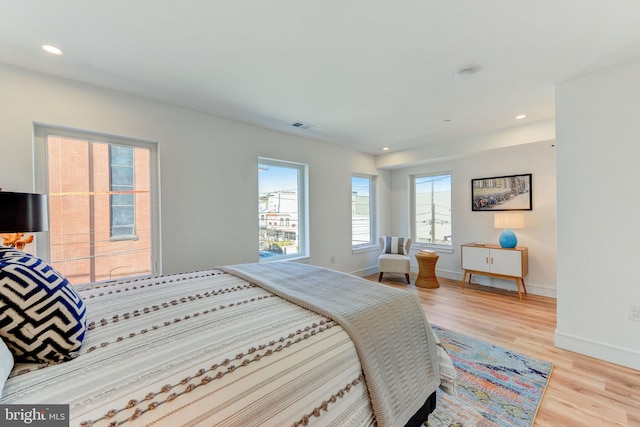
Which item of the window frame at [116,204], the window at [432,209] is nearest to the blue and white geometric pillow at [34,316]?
the window frame at [116,204]

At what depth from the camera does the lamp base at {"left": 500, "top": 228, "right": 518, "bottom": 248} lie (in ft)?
12.2

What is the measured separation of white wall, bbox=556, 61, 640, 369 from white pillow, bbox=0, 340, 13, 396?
340 centimetres

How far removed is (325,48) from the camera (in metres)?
1.85

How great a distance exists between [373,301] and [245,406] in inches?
32.7

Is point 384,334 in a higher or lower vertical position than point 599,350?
higher

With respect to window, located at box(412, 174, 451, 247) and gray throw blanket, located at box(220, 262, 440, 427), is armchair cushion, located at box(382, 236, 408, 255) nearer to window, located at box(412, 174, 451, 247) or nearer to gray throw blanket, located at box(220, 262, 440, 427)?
window, located at box(412, 174, 451, 247)

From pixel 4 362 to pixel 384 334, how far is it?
128cm

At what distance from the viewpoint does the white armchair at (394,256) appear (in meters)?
4.34

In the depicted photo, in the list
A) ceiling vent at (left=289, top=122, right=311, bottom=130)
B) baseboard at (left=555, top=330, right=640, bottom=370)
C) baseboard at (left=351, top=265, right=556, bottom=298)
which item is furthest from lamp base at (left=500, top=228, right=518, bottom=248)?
ceiling vent at (left=289, top=122, right=311, bottom=130)

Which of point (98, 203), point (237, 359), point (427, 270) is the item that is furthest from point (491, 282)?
point (98, 203)

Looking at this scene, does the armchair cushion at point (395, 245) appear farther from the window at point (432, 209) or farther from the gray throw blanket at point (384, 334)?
the gray throw blanket at point (384, 334)

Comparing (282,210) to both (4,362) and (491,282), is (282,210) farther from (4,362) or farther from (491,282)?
(491,282)

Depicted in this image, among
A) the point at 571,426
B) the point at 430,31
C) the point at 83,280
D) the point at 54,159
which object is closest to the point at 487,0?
the point at 430,31

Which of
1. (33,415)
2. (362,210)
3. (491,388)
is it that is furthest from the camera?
(362,210)
